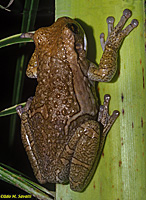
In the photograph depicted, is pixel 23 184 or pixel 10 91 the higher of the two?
pixel 10 91

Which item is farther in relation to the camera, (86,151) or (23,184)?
(23,184)

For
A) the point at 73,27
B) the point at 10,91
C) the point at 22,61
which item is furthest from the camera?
the point at 10,91

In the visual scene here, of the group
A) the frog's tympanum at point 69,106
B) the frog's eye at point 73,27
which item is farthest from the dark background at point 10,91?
the frog's eye at point 73,27

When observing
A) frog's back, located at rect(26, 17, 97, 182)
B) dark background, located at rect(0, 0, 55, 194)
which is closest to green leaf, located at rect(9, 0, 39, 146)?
dark background, located at rect(0, 0, 55, 194)

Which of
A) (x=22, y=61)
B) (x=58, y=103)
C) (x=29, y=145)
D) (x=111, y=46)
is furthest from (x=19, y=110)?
(x=111, y=46)

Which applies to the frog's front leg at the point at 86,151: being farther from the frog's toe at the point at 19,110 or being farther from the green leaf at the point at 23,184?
the frog's toe at the point at 19,110

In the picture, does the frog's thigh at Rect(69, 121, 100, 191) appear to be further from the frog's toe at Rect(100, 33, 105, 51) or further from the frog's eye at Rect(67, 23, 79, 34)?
the frog's eye at Rect(67, 23, 79, 34)

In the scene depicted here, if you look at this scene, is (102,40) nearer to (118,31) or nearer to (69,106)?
(118,31)
